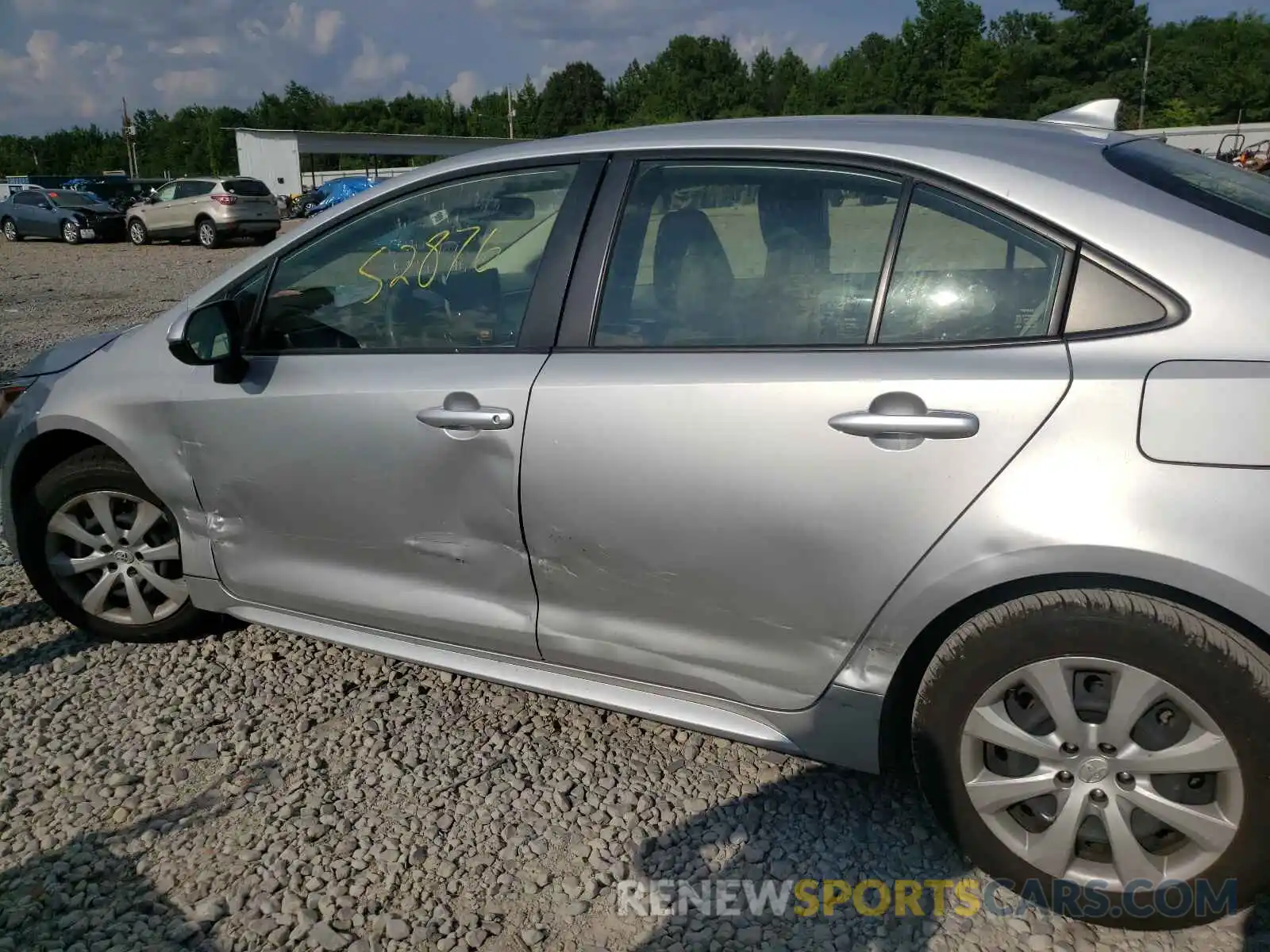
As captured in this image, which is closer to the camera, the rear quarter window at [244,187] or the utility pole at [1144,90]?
the rear quarter window at [244,187]

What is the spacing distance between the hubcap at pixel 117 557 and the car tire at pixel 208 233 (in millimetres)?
22621

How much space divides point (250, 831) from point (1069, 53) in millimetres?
93709

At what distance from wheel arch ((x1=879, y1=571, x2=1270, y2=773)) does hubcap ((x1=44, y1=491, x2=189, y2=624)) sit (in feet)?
7.97

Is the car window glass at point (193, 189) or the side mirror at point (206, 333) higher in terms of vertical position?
the side mirror at point (206, 333)

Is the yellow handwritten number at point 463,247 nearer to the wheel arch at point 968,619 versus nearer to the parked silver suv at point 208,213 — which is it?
the wheel arch at point 968,619

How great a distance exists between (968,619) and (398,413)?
1.55m

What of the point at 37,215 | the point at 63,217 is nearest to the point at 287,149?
the point at 37,215

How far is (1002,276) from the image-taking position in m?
2.17

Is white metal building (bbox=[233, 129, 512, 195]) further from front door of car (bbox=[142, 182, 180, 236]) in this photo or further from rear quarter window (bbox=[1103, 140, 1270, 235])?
rear quarter window (bbox=[1103, 140, 1270, 235])

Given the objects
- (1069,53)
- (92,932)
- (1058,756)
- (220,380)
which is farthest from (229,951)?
(1069,53)

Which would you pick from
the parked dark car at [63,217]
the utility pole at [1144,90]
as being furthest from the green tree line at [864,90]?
the parked dark car at [63,217]

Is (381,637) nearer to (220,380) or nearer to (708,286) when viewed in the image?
(220,380)

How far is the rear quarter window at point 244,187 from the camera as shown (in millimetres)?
24000

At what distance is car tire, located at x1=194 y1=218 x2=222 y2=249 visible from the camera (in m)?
23.9
